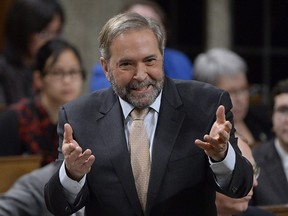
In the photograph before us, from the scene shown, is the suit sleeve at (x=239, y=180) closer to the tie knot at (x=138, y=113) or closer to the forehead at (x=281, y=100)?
the tie knot at (x=138, y=113)

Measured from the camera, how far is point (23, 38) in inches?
222

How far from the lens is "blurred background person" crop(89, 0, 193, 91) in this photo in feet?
17.1

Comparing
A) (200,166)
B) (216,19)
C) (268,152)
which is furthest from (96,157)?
(216,19)

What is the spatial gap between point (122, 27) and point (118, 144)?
0.36m

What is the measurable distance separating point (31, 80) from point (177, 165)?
2.74m

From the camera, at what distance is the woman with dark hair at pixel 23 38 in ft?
18.4

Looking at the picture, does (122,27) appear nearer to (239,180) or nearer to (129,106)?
(129,106)

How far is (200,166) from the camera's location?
10.3ft

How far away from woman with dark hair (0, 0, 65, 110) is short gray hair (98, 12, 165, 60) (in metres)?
2.42

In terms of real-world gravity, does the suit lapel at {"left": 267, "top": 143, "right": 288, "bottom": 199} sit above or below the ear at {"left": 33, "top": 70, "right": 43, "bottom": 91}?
below

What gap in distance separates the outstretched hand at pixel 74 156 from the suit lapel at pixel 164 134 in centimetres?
23

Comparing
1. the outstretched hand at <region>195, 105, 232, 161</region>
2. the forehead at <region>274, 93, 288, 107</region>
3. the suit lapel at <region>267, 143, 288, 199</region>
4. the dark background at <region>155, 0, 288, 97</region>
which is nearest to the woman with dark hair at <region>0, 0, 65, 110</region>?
the forehead at <region>274, 93, 288, 107</region>

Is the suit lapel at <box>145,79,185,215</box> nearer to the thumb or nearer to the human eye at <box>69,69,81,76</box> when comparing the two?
the thumb

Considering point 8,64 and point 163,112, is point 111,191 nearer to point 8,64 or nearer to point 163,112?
point 163,112
